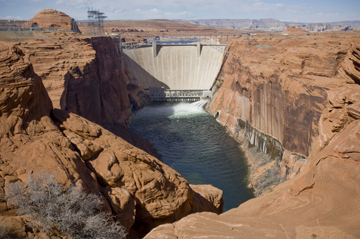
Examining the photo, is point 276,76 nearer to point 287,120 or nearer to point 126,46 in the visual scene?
point 287,120

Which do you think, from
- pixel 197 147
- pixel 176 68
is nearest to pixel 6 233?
pixel 197 147

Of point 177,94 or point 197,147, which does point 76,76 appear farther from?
point 177,94

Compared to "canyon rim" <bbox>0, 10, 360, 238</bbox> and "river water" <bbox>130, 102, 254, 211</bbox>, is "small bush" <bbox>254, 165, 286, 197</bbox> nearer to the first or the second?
"river water" <bbox>130, 102, 254, 211</bbox>

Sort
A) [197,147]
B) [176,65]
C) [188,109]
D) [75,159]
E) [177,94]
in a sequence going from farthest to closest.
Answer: [176,65]
[177,94]
[188,109]
[197,147]
[75,159]

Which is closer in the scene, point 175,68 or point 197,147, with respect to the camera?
point 197,147

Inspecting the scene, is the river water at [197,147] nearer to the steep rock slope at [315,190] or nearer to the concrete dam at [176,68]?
the concrete dam at [176,68]

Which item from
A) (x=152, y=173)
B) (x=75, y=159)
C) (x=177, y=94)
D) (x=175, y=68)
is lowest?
(x=177, y=94)

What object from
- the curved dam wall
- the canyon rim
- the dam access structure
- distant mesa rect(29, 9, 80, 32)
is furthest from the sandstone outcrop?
the curved dam wall
